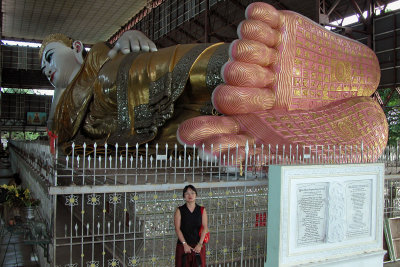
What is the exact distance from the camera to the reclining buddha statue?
15.0 ft

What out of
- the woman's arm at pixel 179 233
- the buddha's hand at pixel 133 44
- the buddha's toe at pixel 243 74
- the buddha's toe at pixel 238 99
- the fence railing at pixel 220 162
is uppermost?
the buddha's hand at pixel 133 44

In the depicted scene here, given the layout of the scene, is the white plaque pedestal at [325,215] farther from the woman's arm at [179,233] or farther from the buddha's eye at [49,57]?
the buddha's eye at [49,57]

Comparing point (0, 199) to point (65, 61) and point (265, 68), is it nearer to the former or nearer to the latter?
point (265, 68)

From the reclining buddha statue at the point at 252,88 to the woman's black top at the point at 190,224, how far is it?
170cm

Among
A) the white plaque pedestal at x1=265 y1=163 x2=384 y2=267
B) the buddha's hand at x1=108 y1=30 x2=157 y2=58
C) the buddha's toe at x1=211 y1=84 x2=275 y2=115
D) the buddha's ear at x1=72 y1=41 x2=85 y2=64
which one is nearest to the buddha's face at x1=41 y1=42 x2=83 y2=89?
the buddha's ear at x1=72 y1=41 x2=85 y2=64

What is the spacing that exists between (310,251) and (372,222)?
2.16 ft

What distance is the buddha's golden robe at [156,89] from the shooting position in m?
5.32

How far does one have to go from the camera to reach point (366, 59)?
233 inches

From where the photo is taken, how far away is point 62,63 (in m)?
8.52

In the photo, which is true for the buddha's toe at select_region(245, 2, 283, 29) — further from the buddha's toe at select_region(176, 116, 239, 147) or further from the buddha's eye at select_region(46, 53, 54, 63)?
A: the buddha's eye at select_region(46, 53, 54, 63)

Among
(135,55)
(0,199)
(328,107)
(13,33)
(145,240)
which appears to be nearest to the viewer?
(145,240)

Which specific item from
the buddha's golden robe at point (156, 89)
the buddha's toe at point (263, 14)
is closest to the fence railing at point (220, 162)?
the buddha's golden robe at point (156, 89)

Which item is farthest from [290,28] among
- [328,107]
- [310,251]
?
[310,251]

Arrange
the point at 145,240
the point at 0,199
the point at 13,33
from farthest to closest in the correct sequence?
the point at 13,33 < the point at 0,199 < the point at 145,240
